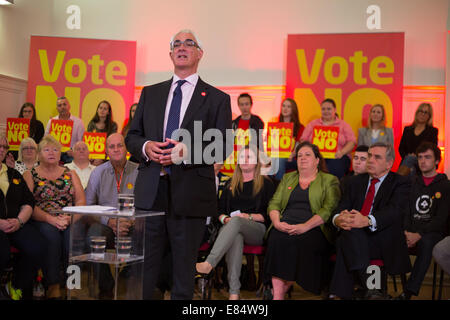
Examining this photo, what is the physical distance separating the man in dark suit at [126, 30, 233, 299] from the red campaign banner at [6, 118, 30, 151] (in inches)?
137

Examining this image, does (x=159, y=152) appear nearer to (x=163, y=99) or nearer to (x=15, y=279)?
(x=163, y=99)

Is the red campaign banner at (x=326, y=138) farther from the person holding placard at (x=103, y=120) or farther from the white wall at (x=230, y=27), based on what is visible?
the person holding placard at (x=103, y=120)

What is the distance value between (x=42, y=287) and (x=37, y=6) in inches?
197

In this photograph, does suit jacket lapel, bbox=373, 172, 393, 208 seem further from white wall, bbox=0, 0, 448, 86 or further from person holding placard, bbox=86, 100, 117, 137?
person holding placard, bbox=86, 100, 117, 137

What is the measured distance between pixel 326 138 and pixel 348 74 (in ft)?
4.93

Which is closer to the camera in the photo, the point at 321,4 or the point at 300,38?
the point at 300,38

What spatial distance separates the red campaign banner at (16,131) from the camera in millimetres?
5531

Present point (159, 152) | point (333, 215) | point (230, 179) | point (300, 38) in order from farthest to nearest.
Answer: point (300, 38) → point (230, 179) → point (333, 215) → point (159, 152)

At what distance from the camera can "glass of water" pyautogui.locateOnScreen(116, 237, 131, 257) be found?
2451 mm

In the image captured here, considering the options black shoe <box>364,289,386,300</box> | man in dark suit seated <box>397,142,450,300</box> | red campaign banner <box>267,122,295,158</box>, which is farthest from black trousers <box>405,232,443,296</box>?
red campaign banner <box>267,122,295,158</box>

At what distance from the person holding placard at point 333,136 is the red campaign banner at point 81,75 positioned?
2.62 m

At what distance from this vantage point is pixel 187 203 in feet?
7.54
